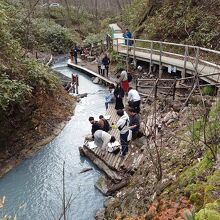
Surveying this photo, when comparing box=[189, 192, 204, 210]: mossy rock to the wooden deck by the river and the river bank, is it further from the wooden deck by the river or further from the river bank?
the river bank

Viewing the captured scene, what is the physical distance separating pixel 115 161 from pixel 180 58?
738cm

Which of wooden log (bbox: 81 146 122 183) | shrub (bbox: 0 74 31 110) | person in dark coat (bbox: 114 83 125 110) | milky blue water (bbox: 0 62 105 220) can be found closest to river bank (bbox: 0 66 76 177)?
milky blue water (bbox: 0 62 105 220)

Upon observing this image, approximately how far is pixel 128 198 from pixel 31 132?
21.2 ft

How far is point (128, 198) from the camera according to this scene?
8781mm

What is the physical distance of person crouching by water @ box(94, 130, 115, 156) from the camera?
1132 cm

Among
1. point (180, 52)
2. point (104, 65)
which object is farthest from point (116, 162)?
point (104, 65)

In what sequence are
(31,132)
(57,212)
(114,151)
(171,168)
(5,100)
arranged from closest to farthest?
(171,168) < (57,212) < (114,151) < (5,100) < (31,132)

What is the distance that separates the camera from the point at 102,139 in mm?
11422

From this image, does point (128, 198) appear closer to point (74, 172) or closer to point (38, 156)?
point (74, 172)

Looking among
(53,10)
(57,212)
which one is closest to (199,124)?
(57,212)

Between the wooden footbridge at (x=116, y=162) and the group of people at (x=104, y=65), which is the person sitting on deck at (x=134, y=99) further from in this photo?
the group of people at (x=104, y=65)

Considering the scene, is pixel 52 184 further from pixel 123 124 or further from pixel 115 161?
pixel 123 124

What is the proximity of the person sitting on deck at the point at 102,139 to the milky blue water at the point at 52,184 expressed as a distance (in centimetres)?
87

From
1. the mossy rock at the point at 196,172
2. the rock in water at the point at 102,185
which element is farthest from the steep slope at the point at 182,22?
the mossy rock at the point at 196,172
